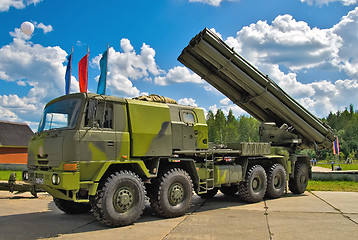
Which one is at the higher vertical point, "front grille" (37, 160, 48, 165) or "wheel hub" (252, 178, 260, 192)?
"front grille" (37, 160, 48, 165)

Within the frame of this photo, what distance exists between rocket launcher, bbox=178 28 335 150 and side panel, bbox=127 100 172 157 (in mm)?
2630

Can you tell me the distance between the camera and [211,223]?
6734 millimetres

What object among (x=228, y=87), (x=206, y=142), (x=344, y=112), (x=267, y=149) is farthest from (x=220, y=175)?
(x=344, y=112)

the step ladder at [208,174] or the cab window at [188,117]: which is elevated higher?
the cab window at [188,117]

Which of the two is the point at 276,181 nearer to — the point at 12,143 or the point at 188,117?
the point at 188,117

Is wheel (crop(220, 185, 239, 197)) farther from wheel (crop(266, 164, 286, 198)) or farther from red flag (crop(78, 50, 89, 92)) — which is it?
red flag (crop(78, 50, 89, 92))

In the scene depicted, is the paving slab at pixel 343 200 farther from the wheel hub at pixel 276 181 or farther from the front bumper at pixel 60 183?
the front bumper at pixel 60 183

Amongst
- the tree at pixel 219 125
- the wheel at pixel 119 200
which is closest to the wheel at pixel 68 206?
the wheel at pixel 119 200

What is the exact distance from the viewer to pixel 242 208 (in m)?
8.66

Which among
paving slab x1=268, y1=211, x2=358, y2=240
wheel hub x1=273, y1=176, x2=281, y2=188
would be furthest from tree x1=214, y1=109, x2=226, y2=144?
paving slab x1=268, y1=211, x2=358, y2=240

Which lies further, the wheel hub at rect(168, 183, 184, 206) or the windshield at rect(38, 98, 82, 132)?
the wheel hub at rect(168, 183, 184, 206)

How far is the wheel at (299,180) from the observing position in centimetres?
1140

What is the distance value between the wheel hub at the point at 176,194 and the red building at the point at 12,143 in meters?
27.7

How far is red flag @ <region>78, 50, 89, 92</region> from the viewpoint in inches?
618
